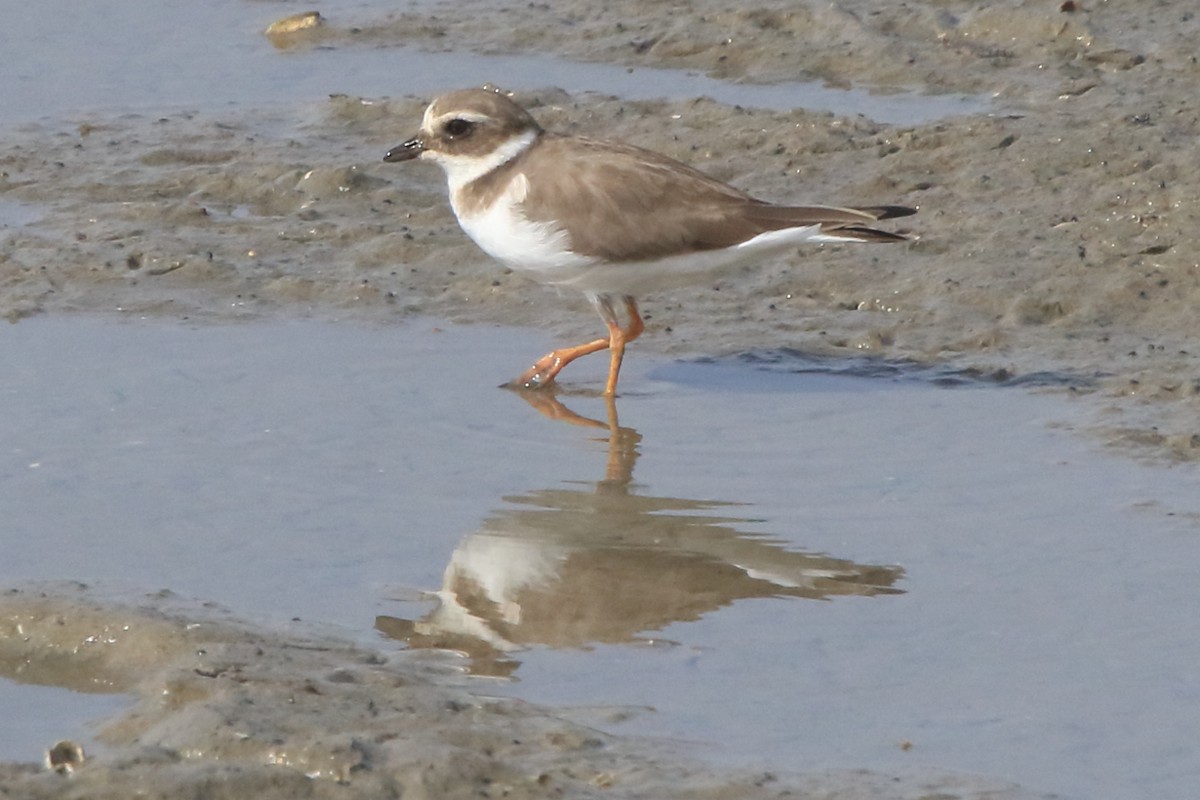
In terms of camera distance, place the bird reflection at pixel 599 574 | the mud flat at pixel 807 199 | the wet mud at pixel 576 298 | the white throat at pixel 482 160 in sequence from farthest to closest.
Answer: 1. the mud flat at pixel 807 199
2. the white throat at pixel 482 160
3. the bird reflection at pixel 599 574
4. the wet mud at pixel 576 298

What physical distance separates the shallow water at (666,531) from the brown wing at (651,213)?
0.67 metres

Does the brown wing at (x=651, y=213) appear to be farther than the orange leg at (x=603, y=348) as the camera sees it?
No

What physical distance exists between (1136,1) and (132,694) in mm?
8867

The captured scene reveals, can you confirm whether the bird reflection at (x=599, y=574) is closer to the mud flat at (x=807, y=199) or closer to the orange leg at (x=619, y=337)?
the orange leg at (x=619, y=337)

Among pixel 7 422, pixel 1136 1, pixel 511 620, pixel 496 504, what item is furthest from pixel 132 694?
pixel 1136 1

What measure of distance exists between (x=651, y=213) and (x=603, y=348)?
2.25 ft

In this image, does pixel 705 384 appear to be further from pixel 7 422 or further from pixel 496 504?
pixel 7 422

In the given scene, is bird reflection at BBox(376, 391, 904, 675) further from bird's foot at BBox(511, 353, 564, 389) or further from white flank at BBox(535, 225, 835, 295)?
white flank at BBox(535, 225, 835, 295)

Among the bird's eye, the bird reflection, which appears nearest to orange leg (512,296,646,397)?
the bird's eye

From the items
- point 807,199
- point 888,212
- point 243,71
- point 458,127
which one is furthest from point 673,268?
point 243,71

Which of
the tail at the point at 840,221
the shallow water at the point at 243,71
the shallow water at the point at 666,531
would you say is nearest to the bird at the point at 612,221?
the tail at the point at 840,221

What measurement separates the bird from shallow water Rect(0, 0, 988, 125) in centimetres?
307

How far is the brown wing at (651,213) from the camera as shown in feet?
26.6

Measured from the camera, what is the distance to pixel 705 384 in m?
8.39
